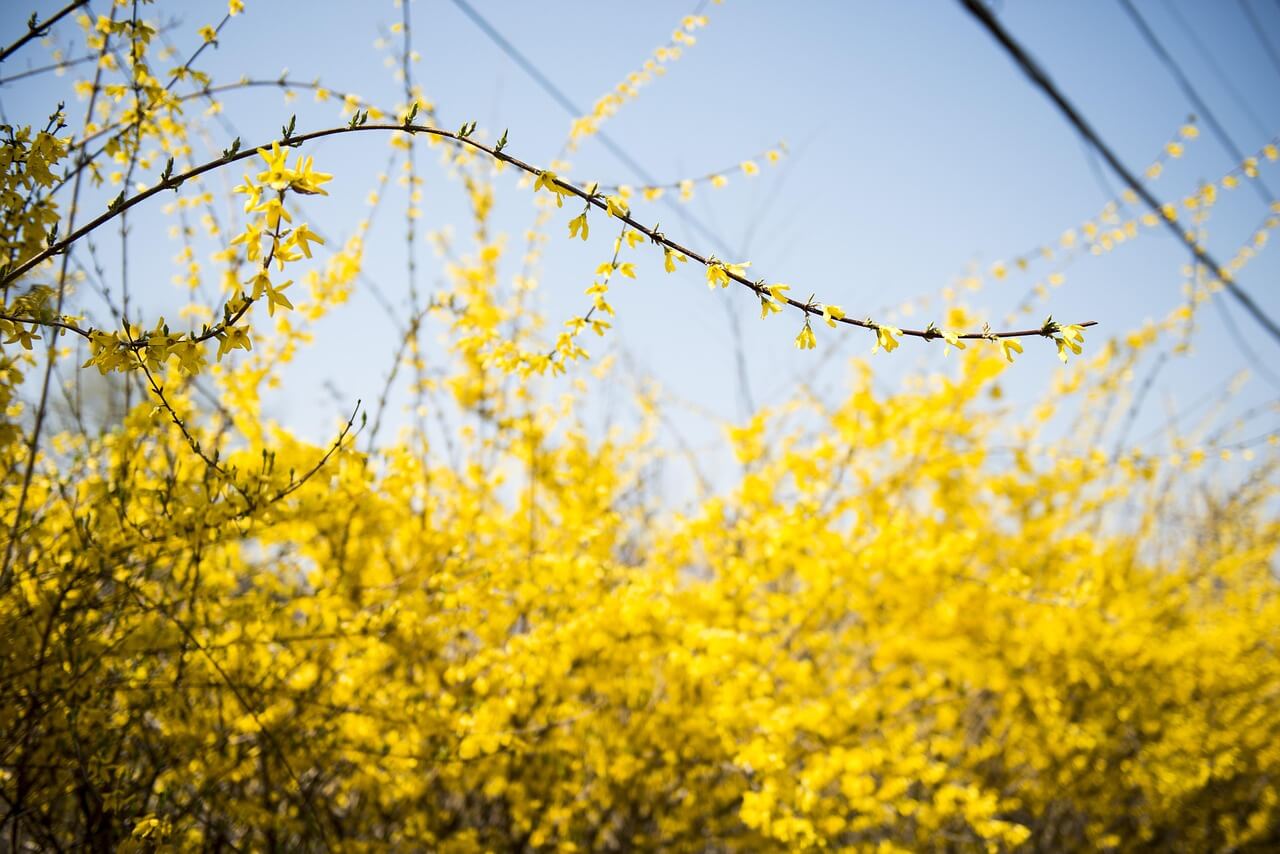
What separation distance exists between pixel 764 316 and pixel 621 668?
8.46 feet

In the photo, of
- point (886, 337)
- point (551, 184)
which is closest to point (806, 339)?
point (886, 337)

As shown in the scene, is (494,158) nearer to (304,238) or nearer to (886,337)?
(304,238)

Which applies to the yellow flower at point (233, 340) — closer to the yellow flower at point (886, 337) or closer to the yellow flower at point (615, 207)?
the yellow flower at point (615, 207)

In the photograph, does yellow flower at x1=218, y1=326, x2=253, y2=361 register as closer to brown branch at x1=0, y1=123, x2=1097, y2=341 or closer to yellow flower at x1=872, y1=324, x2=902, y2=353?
brown branch at x1=0, y1=123, x2=1097, y2=341

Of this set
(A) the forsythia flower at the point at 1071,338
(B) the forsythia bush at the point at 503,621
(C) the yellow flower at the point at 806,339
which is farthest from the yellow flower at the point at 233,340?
(A) the forsythia flower at the point at 1071,338

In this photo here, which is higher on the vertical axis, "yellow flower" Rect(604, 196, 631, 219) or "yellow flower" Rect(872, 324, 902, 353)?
"yellow flower" Rect(604, 196, 631, 219)

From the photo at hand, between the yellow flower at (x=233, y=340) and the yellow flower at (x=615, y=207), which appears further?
the yellow flower at (x=615, y=207)

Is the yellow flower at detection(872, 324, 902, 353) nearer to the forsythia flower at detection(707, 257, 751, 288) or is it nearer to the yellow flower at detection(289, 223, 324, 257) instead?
the forsythia flower at detection(707, 257, 751, 288)

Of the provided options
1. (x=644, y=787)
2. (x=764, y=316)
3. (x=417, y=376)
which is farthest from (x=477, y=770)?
(x=764, y=316)

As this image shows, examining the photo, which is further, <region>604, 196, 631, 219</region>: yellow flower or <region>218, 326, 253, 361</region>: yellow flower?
<region>604, 196, 631, 219</region>: yellow flower

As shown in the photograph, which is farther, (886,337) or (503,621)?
(503,621)

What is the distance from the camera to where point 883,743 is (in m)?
3.67

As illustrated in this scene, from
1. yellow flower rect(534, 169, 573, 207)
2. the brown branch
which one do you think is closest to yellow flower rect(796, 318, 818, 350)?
the brown branch

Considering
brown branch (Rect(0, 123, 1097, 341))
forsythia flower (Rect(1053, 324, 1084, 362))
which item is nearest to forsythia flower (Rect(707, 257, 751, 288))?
brown branch (Rect(0, 123, 1097, 341))
